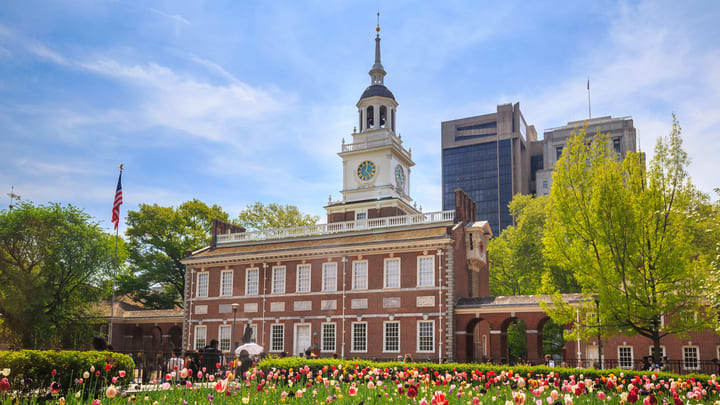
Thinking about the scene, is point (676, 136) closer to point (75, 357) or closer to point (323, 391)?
point (323, 391)

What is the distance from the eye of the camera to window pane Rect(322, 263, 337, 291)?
41.5 metres

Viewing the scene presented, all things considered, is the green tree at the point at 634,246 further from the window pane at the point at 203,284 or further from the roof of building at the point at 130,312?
the roof of building at the point at 130,312

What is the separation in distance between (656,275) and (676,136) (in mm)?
5865

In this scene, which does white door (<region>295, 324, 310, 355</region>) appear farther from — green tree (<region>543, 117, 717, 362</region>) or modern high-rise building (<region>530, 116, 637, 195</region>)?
modern high-rise building (<region>530, 116, 637, 195</region>)

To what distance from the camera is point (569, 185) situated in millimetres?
25984

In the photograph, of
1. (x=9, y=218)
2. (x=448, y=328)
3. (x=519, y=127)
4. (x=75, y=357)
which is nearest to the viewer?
(x=75, y=357)

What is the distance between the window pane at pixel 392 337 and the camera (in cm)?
3828

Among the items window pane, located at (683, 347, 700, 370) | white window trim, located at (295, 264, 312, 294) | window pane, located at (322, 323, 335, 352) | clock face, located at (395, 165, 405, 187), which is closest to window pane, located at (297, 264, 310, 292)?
white window trim, located at (295, 264, 312, 294)

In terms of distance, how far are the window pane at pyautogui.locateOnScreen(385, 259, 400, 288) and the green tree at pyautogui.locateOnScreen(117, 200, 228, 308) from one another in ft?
78.8

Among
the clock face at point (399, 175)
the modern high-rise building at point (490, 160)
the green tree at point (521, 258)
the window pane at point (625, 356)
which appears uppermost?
the modern high-rise building at point (490, 160)

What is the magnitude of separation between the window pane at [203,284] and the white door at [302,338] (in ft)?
28.6

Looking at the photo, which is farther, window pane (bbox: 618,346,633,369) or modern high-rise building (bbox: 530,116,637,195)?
modern high-rise building (bbox: 530,116,637,195)

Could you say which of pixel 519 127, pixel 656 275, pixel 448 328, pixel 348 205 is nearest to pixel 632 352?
pixel 448 328

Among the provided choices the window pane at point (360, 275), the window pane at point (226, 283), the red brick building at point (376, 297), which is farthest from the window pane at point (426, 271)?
the window pane at point (226, 283)
